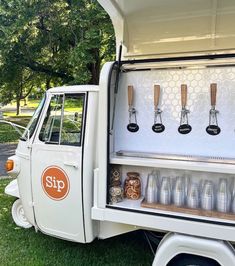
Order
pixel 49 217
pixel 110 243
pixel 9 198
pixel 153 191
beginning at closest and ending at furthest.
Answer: pixel 153 191
pixel 49 217
pixel 110 243
pixel 9 198

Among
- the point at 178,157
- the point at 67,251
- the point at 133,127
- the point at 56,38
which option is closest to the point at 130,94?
the point at 133,127

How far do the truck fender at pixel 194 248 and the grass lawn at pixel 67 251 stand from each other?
39.2 inches

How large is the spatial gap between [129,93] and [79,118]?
530 mm

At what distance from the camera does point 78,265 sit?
346 centimetres

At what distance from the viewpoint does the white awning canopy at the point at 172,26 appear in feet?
9.78

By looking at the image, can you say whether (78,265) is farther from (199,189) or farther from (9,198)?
(9,198)

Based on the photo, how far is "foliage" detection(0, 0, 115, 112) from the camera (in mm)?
9250

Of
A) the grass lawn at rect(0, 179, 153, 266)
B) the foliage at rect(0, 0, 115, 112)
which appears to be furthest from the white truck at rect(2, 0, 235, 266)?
the foliage at rect(0, 0, 115, 112)

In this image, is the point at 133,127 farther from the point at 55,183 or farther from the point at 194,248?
the point at 194,248

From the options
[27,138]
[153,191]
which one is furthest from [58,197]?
[153,191]

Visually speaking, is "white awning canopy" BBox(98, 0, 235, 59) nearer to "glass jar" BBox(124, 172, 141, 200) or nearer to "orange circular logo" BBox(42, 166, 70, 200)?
"glass jar" BBox(124, 172, 141, 200)

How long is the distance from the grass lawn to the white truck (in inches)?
18.8

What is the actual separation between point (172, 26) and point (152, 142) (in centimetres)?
114

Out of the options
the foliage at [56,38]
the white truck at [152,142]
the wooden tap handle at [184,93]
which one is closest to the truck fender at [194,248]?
the white truck at [152,142]
